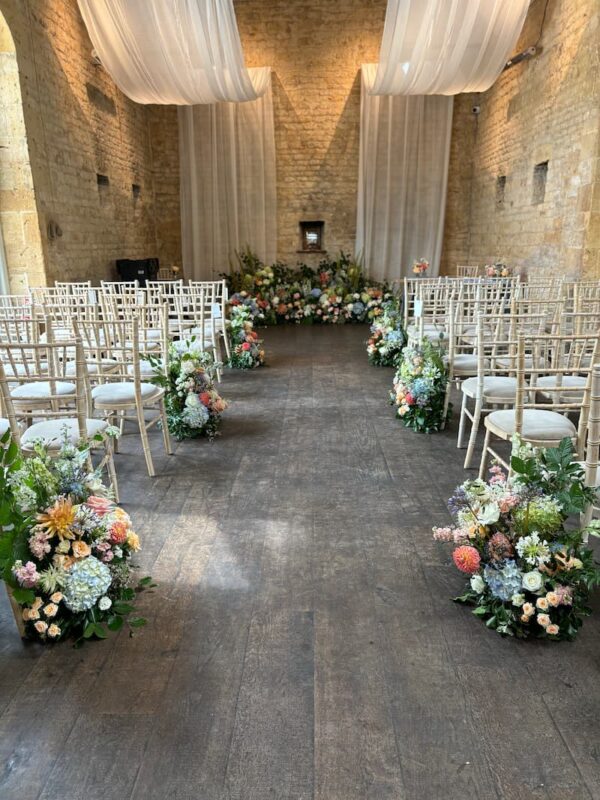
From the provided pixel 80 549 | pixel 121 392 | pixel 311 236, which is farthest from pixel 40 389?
pixel 311 236

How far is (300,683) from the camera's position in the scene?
181 centimetres

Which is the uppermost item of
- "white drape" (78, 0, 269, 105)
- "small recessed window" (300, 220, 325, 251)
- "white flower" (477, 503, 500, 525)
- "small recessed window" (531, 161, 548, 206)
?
"white drape" (78, 0, 269, 105)

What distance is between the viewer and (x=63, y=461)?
6.91 feet

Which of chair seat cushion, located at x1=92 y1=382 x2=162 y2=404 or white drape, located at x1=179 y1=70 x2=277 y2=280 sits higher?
white drape, located at x1=179 y1=70 x2=277 y2=280

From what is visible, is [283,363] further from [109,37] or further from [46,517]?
[46,517]

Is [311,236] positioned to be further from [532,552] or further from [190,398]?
[532,552]

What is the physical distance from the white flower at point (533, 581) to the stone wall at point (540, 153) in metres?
5.34

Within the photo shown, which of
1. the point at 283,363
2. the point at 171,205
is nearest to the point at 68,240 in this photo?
the point at 283,363

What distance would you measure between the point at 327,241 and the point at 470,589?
982 cm

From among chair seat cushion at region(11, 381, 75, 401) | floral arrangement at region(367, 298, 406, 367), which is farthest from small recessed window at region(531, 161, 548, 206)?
chair seat cushion at region(11, 381, 75, 401)

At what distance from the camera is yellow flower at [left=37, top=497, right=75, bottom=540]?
6.46 ft

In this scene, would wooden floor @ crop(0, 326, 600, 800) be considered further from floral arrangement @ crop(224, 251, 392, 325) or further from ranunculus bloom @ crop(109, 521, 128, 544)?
floral arrangement @ crop(224, 251, 392, 325)

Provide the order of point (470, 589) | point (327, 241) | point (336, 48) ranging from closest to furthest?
point (470, 589) < point (336, 48) < point (327, 241)

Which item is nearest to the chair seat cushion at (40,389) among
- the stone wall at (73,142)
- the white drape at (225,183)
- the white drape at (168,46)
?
the stone wall at (73,142)
